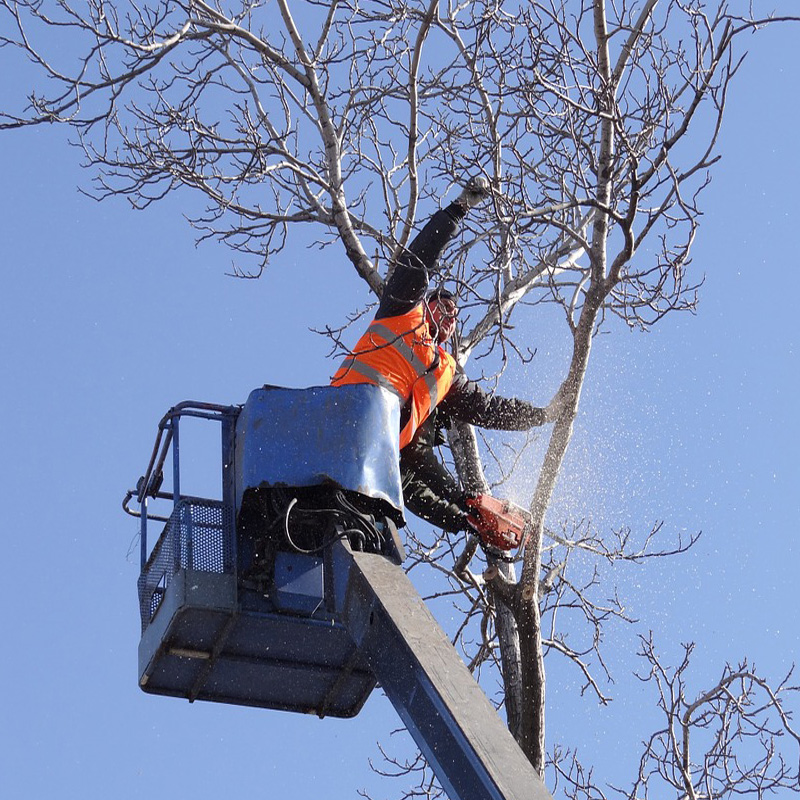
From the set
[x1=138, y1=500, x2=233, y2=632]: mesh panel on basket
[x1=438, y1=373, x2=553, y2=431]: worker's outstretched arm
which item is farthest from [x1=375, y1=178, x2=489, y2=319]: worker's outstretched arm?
[x1=138, y1=500, x2=233, y2=632]: mesh panel on basket

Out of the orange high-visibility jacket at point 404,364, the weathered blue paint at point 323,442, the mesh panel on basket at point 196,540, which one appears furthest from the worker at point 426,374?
the mesh panel on basket at point 196,540

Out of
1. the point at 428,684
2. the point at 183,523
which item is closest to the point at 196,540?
the point at 183,523

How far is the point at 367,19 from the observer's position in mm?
9344

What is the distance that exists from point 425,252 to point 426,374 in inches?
22.8

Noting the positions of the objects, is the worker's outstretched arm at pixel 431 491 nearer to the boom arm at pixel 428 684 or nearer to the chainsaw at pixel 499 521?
the chainsaw at pixel 499 521

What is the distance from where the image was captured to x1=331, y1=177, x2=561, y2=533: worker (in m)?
7.25

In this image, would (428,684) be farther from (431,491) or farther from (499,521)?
(431,491)

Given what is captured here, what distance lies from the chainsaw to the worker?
0.05 metres

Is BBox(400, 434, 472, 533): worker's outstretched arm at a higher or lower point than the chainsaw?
higher

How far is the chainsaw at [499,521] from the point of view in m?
7.55

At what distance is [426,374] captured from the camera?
7.39 m

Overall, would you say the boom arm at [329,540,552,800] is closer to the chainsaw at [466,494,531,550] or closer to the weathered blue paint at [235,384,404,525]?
the weathered blue paint at [235,384,404,525]

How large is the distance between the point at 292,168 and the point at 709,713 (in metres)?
4.06

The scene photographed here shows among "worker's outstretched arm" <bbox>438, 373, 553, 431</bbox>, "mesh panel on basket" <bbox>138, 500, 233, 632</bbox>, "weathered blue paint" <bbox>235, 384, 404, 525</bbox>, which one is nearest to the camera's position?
"weathered blue paint" <bbox>235, 384, 404, 525</bbox>
